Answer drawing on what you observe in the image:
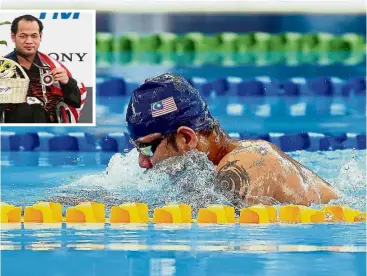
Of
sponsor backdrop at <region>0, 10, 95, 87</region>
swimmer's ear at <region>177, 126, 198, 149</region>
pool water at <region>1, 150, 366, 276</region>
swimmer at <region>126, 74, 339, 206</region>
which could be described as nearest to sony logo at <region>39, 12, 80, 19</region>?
sponsor backdrop at <region>0, 10, 95, 87</region>

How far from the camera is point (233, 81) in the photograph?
6.48m

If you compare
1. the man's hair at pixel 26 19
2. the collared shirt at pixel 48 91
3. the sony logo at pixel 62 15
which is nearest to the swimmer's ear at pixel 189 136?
the collared shirt at pixel 48 91

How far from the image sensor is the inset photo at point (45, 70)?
4.80 m

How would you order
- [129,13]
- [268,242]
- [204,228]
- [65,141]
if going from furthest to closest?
[129,13]
[65,141]
[204,228]
[268,242]

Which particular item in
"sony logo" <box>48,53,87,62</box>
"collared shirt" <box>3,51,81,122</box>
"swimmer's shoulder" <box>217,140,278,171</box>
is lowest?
"swimmer's shoulder" <box>217,140,278,171</box>

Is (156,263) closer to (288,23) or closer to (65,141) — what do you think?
(65,141)

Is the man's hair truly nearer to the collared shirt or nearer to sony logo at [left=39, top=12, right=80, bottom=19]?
sony logo at [left=39, top=12, right=80, bottom=19]

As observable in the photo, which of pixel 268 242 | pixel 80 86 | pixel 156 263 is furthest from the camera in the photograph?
pixel 80 86

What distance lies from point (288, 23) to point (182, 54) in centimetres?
105

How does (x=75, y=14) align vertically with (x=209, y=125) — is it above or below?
above

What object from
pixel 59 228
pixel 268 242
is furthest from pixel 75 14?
pixel 268 242

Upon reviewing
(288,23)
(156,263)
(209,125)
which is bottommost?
(156,263)

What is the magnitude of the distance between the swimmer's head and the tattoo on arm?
15cm

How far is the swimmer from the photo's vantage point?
11.3ft
